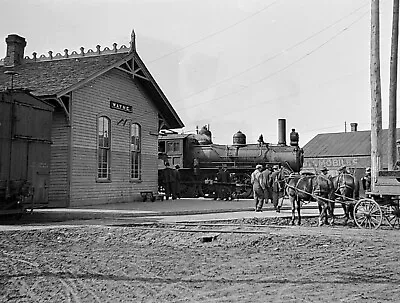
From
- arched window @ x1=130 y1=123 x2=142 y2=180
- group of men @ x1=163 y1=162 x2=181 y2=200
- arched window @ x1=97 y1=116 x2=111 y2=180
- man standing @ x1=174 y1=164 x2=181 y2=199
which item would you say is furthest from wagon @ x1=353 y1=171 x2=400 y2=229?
man standing @ x1=174 y1=164 x2=181 y2=199

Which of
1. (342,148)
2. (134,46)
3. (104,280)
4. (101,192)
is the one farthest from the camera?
(342,148)

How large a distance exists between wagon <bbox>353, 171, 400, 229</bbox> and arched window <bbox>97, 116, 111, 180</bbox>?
11.2 meters

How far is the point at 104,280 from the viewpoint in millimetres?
7336

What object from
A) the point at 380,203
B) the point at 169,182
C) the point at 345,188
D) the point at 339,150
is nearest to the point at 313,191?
the point at 345,188

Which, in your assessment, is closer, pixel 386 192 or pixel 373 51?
pixel 386 192

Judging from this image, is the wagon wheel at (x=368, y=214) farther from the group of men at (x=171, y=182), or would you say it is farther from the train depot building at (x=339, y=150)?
the train depot building at (x=339, y=150)

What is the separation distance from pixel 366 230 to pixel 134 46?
1372cm

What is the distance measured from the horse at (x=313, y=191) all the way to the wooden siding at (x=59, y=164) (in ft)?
27.7

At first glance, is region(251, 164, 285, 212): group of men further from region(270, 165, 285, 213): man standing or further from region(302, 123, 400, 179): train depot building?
region(302, 123, 400, 179): train depot building

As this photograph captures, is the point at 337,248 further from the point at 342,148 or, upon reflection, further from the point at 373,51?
the point at 342,148

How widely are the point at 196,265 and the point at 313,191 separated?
7900 mm

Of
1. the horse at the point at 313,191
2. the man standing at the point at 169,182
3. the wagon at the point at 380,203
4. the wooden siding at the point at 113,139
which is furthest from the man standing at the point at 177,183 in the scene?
the wagon at the point at 380,203

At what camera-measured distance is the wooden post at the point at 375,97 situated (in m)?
14.9

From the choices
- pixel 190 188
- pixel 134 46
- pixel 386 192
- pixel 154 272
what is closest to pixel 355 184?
pixel 386 192
